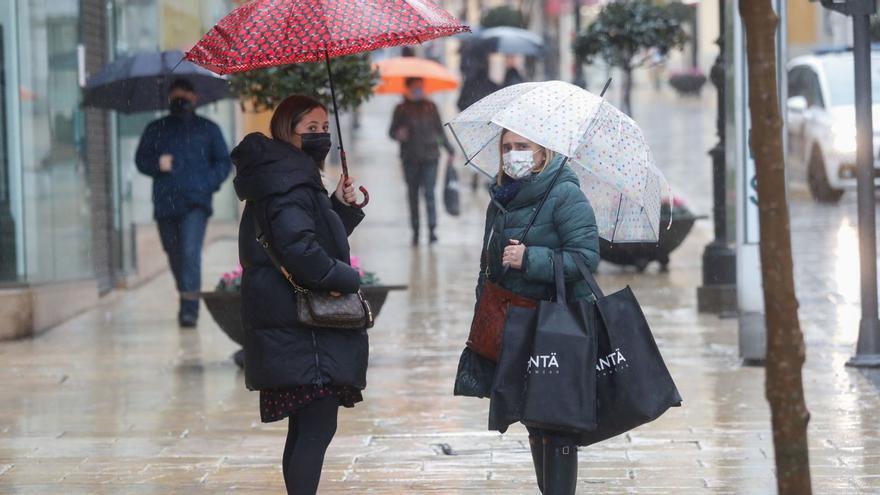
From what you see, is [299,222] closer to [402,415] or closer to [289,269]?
[289,269]

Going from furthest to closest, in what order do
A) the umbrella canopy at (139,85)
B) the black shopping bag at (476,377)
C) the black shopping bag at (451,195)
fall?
the black shopping bag at (451,195) < the umbrella canopy at (139,85) < the black shopping bag at (476,377)

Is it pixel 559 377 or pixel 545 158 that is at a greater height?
pixel 545 158

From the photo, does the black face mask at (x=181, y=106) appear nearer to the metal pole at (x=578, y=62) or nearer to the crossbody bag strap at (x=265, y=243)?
the crossbody bag strap at (x=265, y=243)

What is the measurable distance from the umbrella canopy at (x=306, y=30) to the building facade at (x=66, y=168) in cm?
577

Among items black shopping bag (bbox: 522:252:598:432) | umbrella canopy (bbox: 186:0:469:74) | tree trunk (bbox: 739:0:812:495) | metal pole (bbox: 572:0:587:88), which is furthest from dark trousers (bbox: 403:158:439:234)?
tree trunk (bbox: 739:0:812:495)

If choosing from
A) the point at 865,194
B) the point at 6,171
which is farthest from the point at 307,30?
the point at 6,171

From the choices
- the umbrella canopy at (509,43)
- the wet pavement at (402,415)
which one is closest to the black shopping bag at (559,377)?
the wet pavement at (402,415)

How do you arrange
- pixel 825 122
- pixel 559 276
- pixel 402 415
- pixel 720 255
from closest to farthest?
pixel 559 276 → pixel 402 415 → pixel 720 255 → pixel 825 122

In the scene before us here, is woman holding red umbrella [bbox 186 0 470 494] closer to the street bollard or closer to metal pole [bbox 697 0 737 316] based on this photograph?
the street bollard

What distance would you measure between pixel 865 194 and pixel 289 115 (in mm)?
4740

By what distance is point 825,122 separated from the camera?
21266 mm

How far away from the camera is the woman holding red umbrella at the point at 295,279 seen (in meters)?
5.54

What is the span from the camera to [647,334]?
18.3ft

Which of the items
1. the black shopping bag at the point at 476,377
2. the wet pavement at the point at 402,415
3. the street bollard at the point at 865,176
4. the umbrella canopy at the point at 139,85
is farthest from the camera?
the umbrella canopy at the point at 139,85
